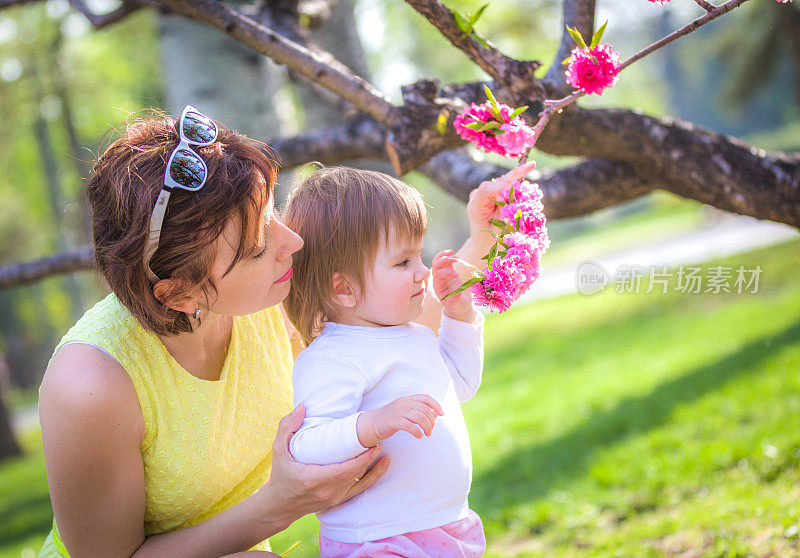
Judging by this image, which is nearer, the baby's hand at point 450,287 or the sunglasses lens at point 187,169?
the sunglasses lens at point 187,169

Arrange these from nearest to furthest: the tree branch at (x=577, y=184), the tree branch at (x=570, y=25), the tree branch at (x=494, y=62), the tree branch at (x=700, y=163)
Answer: the tree branch at (x=494, y=62) < the tree branch at (x=570, y=25) < the tree branch at (x=700, y=163) < the tree branch at (x=577, y=184)

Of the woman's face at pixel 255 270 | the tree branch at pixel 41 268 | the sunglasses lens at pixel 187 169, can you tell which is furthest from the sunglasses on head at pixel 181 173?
the tree branch at pixel 41 268

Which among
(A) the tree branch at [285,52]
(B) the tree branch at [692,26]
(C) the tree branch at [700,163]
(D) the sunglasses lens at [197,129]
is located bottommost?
(D) the sunglasses lens at [197,129]

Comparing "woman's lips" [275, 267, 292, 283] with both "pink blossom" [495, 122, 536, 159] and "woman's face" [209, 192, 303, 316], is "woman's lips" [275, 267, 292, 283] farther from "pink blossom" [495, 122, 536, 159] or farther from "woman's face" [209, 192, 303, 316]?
"pink blossom" [495, 122, 536, 159]

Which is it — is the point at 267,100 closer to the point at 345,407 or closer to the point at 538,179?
the point at 538,179

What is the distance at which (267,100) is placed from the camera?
433 centimetres

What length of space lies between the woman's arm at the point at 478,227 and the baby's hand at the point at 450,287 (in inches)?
1.0

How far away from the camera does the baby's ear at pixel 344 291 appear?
5.98 ft

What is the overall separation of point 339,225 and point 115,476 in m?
0.83

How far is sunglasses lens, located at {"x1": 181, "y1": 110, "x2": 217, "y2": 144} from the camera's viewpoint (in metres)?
1.69

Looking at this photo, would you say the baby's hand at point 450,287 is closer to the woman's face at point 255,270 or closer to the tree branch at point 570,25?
the woman's face at point 255,270

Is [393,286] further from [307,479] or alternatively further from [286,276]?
[307,479]

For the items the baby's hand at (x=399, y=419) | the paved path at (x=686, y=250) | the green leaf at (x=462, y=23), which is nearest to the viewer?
the baby's hand at (x=399, y=419)

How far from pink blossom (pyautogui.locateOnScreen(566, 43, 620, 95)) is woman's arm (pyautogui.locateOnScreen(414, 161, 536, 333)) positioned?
0.24 meters
